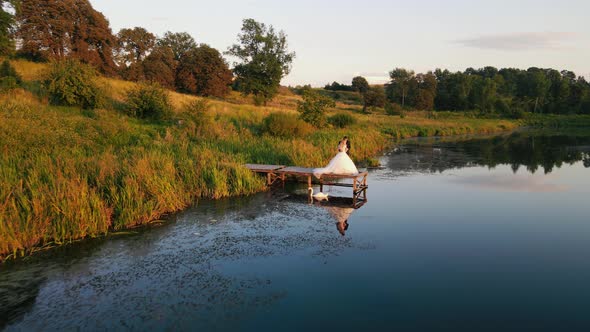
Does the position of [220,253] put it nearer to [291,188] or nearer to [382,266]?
[382,266]

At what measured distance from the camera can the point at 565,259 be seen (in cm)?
890

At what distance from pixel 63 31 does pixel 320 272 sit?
37.4 meters

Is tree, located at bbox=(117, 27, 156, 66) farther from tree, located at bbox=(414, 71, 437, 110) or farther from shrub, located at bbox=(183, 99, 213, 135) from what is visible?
tree, located at bbox=(414, 71, 437, 110)

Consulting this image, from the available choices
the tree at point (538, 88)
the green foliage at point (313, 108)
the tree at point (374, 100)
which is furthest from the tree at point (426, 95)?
the green foliage at point (313, 108)

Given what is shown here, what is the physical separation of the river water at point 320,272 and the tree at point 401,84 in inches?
2825

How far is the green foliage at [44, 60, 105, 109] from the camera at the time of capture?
1973cm

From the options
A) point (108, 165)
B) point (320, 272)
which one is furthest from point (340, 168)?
point (108, 165)

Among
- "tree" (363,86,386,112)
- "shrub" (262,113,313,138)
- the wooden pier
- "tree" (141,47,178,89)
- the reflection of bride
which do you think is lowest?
the reflection of bride

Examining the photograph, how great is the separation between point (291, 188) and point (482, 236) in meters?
7.29

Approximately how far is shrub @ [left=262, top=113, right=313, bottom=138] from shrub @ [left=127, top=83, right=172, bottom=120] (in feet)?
18.5

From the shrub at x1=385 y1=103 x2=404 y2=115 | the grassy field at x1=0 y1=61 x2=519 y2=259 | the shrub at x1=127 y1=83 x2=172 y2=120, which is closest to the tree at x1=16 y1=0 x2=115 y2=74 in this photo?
the grassy field at x1=0 y1=61 x2=519 y2=259

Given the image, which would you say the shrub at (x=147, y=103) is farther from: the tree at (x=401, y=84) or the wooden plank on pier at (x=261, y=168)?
the tree at (x=401, y=84)

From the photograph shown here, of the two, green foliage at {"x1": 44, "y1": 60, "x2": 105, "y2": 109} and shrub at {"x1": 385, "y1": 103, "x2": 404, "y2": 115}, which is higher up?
shrub at {"x1": 385, "y1": 103, "x2": 404, "y2": 115}

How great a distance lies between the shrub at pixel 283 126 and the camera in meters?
21.5
